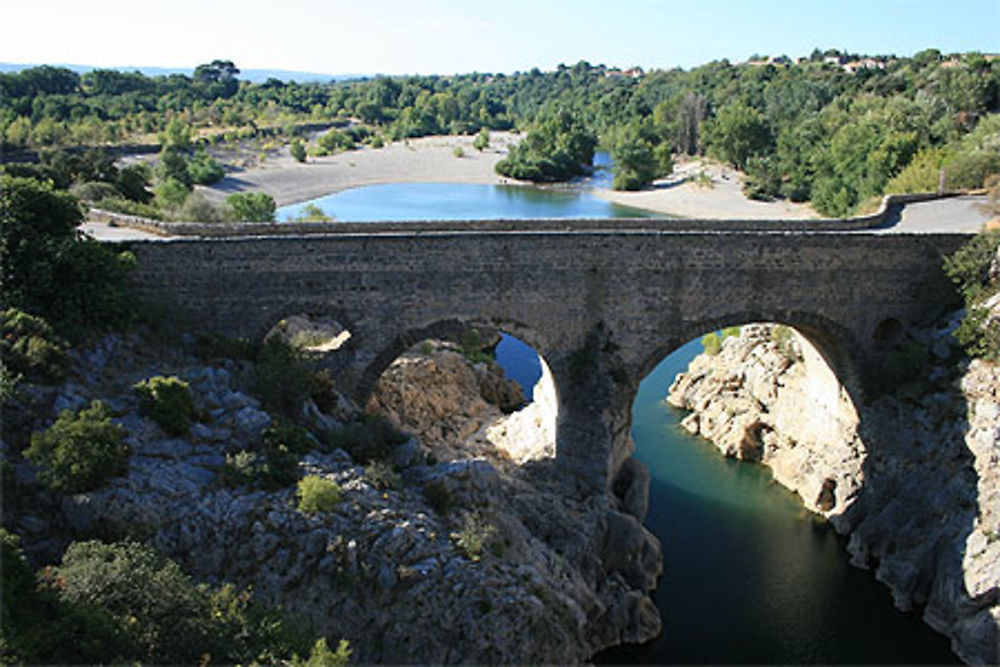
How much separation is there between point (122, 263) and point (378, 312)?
5.34m

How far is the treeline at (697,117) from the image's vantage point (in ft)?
159

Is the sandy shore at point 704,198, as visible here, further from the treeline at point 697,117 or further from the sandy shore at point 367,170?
the sandy shore at point 367,170

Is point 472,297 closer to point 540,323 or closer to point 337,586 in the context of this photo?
point 540,323

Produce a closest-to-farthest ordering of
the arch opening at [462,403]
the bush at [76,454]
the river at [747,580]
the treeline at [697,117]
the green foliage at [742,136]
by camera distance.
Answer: the bush at [76,454]
the river at [747,580]
the arch opening at [462,403]
the treeline at [697,117]
the green foliage at [742,136]

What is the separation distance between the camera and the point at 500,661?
13.7m

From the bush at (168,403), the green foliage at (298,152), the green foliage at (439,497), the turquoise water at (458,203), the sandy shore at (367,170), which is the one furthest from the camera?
the green foliage at (298,152)

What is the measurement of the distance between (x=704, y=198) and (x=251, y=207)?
38.6m

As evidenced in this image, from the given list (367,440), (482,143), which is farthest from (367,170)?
(367,440)

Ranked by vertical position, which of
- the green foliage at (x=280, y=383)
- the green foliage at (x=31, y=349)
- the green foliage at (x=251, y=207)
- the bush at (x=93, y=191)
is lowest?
the green foliage at (x=280, y=383)

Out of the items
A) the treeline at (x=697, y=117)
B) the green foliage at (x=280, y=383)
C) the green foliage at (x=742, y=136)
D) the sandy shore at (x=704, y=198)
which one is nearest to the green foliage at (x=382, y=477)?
the green foliage at (x=280, y=383)

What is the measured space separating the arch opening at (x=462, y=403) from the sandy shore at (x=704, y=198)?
3493 cm

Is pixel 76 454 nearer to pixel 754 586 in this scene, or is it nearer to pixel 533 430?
pixel 533 430

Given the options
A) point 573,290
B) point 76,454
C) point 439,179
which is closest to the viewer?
point 76,454

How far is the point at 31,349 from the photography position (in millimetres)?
14562
